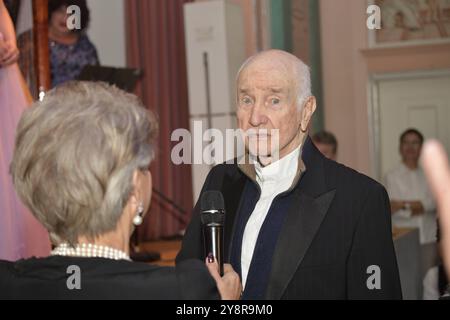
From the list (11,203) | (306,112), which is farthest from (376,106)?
(306,112)

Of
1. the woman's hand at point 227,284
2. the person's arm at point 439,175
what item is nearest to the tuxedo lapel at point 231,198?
the woman's hand at point 227,284

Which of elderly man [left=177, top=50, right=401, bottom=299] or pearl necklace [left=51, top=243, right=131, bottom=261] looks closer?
pearl necklace [left=51, top=243, right=131, bottom=261]

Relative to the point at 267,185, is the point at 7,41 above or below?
above

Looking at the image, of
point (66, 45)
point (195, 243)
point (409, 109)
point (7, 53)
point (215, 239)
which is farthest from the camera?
point (409, 109)

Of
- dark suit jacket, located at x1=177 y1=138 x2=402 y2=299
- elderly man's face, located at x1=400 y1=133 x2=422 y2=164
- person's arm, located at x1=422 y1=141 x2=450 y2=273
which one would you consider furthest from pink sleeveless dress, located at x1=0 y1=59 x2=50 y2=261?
elderly man's face, located at x1=400 y1=133 x2=422 y2=164

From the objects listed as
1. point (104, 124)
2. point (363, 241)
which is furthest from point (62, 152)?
point (363, 241)

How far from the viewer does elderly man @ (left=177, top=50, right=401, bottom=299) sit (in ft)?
7.06

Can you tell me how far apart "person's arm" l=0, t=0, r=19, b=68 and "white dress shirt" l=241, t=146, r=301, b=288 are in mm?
1747

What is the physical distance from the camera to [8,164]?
11.6ft

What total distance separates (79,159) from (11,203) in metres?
2.10

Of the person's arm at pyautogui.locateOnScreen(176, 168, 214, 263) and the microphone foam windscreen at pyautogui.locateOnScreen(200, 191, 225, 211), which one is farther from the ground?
the microphone foam windscreen at pyautogui.locateOnScreen(200, 191, 225, 211)

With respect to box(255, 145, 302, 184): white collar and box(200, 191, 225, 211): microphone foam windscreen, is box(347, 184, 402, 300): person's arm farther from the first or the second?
box(200, 191, 225, 211): microphone foam windscreen

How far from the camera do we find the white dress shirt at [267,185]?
2.28m

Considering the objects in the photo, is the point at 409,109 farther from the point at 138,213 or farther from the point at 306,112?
the point at 138,213
